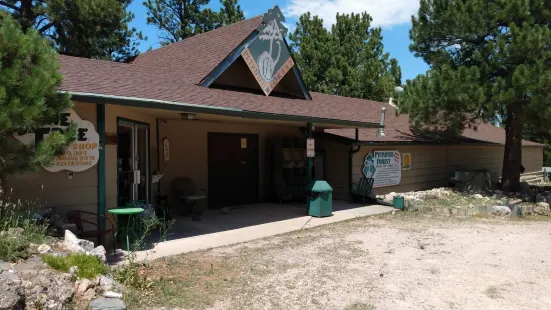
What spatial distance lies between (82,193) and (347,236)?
16.4 feet

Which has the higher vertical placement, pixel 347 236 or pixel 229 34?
pixel 229 34

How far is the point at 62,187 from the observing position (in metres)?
6.67

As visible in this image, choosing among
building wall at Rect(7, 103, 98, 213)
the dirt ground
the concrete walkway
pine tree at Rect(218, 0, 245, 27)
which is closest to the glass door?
the concrete walkway

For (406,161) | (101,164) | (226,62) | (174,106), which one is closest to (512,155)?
(406,161)

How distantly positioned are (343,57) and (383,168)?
1705 centimetres

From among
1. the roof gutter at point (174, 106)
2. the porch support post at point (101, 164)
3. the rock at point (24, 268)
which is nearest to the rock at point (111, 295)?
the rock at point (24, 268)

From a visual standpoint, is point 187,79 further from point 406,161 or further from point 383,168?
point 406,161

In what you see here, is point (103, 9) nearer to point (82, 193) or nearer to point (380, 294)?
point (82, 193)

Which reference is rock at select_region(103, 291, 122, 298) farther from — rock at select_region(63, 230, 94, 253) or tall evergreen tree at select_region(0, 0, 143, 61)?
tall evergreen tree at select_region(0, 0, 143, 61)

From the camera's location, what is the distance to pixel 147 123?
31.8ft

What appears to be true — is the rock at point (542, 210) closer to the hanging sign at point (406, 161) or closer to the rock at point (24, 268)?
the hanging sign at point (406, 161)

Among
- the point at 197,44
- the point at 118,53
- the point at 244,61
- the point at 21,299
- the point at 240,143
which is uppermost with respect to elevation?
the point at 118,53

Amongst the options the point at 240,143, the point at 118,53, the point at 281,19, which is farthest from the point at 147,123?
the point at 118,53

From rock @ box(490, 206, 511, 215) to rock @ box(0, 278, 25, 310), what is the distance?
11469 mm
